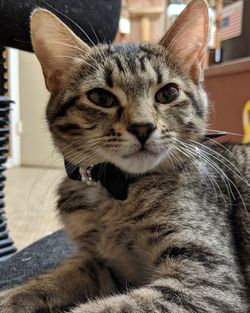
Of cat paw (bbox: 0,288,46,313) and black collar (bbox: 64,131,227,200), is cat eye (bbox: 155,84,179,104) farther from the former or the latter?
cat paw (bbox: 0,288,46,313)

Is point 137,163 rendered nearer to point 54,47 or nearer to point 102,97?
point 102,97

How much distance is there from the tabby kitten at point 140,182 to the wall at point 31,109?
2.29 metres

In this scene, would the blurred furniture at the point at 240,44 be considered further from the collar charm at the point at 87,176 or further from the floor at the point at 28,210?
the collar charm at the point at 87,176

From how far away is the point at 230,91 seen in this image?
163 centimetres

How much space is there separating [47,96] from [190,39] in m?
0.61

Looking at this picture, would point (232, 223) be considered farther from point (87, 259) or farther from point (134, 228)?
point (87, 259)

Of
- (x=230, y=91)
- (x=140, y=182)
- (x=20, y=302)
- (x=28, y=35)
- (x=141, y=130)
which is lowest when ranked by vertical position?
(x=20, y=302)

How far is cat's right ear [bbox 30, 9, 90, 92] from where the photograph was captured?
2.91ft

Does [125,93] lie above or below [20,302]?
above

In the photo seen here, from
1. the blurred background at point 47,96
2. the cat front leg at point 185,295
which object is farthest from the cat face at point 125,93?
the cat front leg at point 185,295

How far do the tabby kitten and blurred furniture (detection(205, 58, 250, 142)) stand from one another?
604 mm

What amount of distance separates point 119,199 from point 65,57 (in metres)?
0.33

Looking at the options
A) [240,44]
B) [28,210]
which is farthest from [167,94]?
[28,210]

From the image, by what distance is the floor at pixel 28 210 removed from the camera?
169cm
